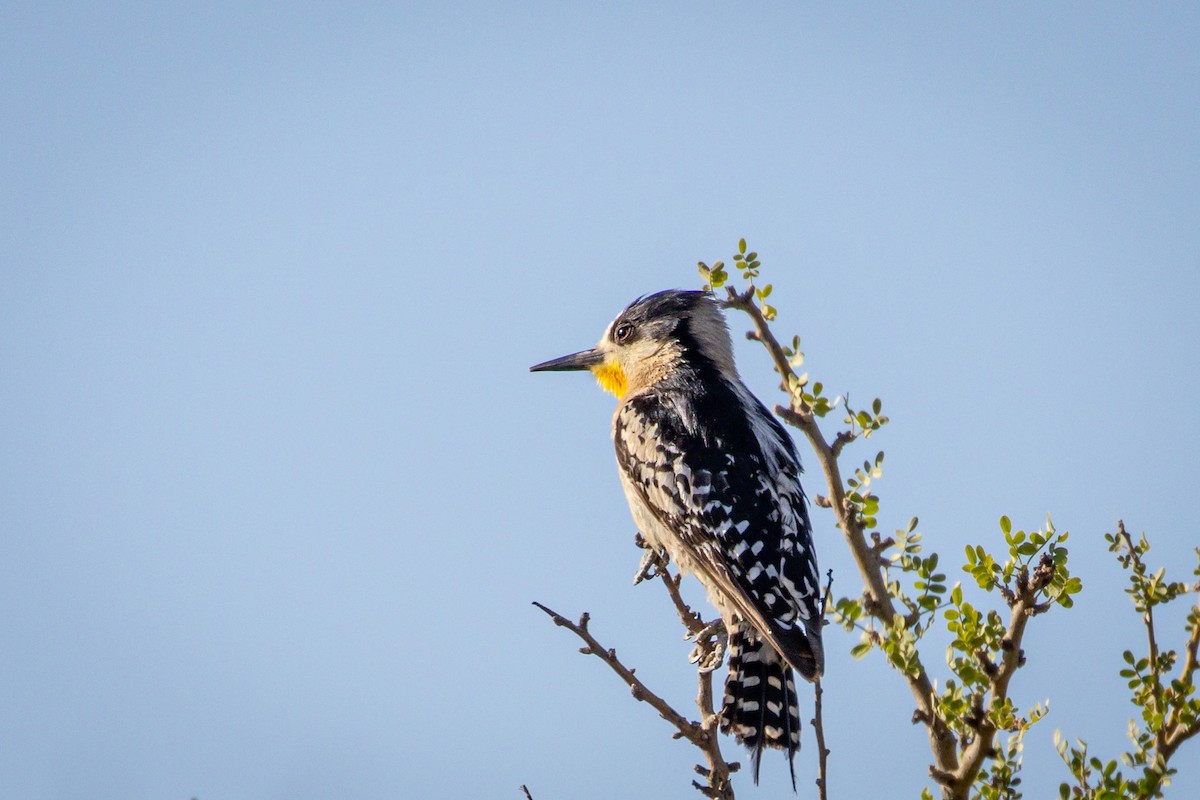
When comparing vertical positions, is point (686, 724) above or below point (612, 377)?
below

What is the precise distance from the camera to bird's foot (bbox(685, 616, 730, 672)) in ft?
20.1

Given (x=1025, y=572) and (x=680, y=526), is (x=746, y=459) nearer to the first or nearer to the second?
(x=680, y=526)

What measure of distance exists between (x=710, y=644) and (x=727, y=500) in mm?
729

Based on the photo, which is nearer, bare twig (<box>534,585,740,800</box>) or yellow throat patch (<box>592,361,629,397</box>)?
Result: bare twig (<box>534,585,740,800</box>)

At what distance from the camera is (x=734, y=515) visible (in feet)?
20.5

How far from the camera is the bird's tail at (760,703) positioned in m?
5.60

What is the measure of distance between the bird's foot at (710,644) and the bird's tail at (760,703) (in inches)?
9.4

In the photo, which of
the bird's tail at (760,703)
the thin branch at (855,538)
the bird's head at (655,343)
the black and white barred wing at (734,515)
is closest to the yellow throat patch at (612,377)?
the bird's head at (655,343)

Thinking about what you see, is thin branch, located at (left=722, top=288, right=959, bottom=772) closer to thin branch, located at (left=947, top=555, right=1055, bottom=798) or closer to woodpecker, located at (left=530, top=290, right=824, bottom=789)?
thin branch, located at (left=947, top=555, right=1055, bottom=798)

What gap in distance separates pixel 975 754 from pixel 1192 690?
29.1 inches

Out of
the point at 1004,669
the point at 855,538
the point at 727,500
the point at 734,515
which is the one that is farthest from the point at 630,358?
the point at 1004,669

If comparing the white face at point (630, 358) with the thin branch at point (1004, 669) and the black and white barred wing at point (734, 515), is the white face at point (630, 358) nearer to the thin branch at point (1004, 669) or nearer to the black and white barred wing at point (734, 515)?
the black and white barred wing at point (734, 515)

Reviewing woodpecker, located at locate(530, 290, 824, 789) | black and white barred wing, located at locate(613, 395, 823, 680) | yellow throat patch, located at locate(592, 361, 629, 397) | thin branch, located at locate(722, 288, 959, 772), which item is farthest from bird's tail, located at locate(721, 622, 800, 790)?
yellow throat patch, located at locate(592, 361, 629, 397)

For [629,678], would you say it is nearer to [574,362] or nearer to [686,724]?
[686,724]
